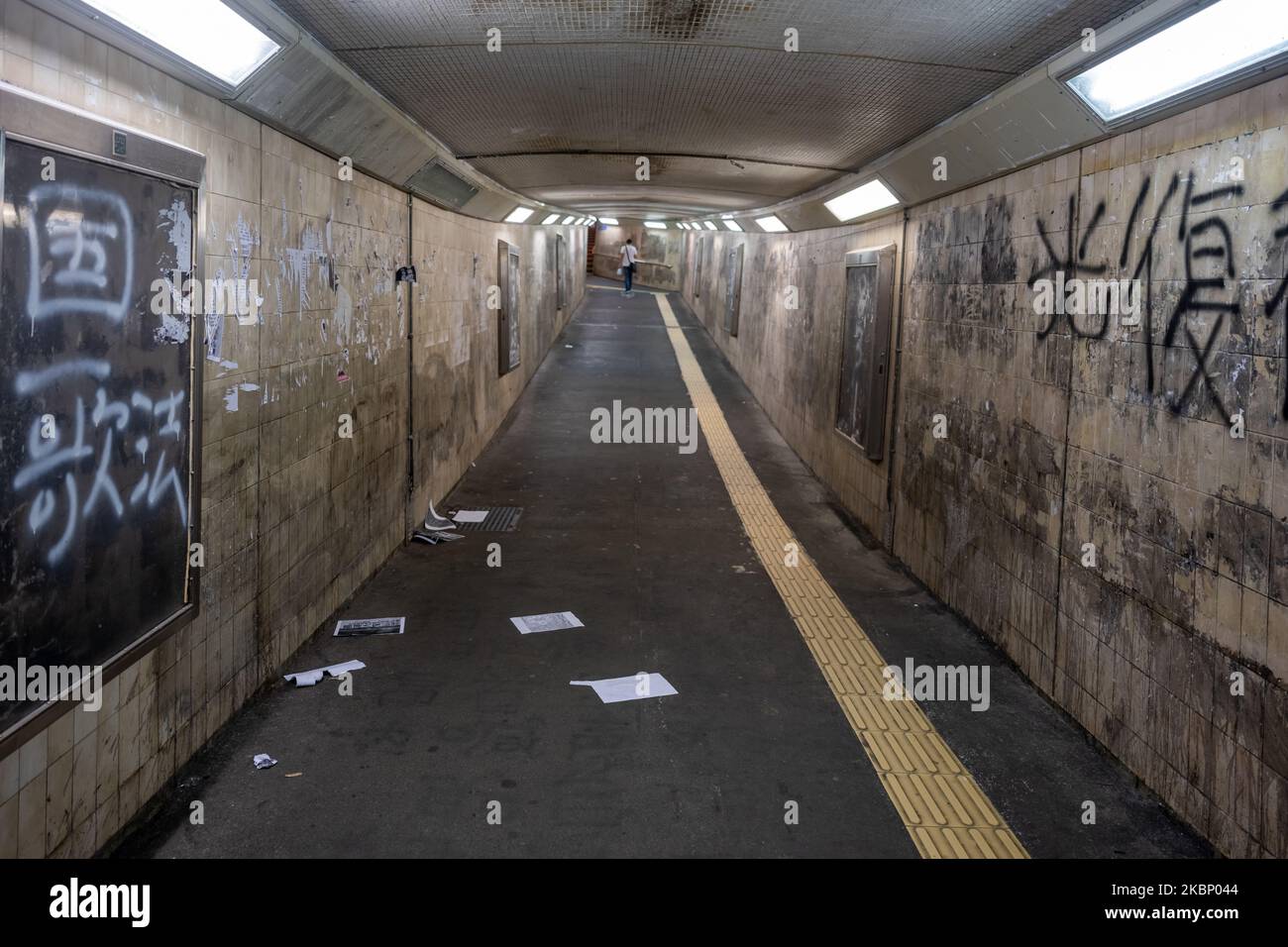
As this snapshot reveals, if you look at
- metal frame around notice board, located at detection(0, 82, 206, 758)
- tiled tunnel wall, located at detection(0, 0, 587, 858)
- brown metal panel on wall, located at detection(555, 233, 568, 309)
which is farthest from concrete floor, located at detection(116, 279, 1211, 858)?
brown metal panel on wall, located at detection(555, 233, 568, 309)

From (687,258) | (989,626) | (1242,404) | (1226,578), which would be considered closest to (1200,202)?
(1242,404)

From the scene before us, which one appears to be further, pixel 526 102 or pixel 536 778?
pixel 526 102

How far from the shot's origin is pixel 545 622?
6551 mm

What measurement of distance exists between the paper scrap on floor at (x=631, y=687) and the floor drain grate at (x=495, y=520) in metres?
3.57

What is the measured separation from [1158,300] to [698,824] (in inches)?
123

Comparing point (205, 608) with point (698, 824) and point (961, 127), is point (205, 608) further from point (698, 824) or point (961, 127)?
point (961, 127)

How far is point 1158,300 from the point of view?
438 centimetres

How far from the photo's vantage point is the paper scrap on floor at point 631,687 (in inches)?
211

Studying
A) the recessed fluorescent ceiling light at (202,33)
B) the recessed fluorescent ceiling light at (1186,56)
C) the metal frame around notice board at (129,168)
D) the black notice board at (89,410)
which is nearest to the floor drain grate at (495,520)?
the metal frame around notice board at (129,168)

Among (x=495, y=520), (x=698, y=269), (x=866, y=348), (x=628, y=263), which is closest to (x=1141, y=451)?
(x=866, y=348)

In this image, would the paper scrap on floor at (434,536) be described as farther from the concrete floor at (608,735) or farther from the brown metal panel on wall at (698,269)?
the brown metal panel on wall at (698,269)

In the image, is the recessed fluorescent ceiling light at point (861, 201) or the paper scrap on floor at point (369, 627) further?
the recessed fluorescent ceiling light at point (861, 201)

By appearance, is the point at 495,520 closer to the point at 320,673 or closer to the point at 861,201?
the point at 320,673

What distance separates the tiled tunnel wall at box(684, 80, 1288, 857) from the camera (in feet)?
11.9
